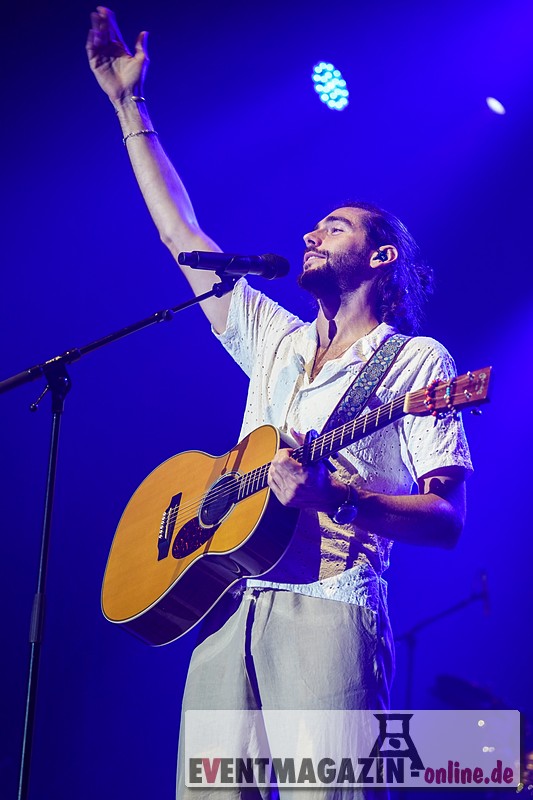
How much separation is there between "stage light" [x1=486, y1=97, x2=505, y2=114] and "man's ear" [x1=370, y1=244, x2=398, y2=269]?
2.33 meters

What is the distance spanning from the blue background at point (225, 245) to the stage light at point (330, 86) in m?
0.06

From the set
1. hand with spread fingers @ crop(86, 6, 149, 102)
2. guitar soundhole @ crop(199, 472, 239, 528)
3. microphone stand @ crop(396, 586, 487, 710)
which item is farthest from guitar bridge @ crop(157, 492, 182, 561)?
microphone stand @ crop(396, 586, 487, 710)

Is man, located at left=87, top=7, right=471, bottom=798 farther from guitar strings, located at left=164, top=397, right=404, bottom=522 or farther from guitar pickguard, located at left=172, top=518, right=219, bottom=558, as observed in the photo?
guitar pickguard, located at left=172, top=518, right=219, bottom=558

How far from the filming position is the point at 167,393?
518cm

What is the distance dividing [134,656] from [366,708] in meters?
2.86

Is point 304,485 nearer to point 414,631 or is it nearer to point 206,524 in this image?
point 206,524

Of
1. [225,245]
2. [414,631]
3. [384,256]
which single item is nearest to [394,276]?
[384,256]

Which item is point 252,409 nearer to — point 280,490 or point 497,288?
point 280,490

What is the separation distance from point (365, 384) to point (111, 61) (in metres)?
2.02

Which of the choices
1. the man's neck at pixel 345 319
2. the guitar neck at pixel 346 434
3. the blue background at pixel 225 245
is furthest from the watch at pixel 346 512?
the blue background at pixel 225 245

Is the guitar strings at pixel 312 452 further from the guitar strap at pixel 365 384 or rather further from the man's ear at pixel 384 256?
the man's ear at pixel 384 256

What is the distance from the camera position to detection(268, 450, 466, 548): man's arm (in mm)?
2318

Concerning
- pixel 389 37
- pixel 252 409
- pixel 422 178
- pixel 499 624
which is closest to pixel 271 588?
pixel 252 409

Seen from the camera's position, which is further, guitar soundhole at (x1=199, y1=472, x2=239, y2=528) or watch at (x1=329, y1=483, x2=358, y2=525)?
guitar soundhole at (x1=199, y1=472, x2=239, y2=528)
